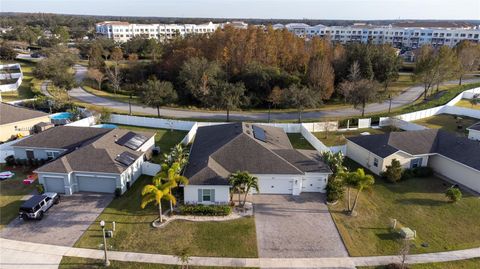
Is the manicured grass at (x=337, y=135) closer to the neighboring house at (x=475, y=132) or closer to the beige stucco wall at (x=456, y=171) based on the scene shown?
the neighboring house at (x=475, y=132)

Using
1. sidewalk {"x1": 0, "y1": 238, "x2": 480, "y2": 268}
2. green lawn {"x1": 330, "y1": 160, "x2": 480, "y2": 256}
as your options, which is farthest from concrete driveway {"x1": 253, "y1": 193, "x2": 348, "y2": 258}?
green lawn {"x1": 330, "y1": 160, "x2": 480, "y2": 256}

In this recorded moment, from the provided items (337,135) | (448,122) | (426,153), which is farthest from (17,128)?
(448,122)

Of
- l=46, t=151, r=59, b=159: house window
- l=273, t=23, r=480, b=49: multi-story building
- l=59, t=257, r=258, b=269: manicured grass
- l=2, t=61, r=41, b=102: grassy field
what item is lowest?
l=59, t=257, r=258, b=269: manicured grass

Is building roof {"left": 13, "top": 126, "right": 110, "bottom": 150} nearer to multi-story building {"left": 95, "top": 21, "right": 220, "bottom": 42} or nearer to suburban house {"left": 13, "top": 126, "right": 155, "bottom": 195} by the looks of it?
suburban house {"left": 13, "top": 126, "right": 155, "bottom": 195}

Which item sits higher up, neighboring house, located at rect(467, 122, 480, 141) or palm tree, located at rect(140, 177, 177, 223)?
palm tree, located at rect(140, 177, 177, 223)

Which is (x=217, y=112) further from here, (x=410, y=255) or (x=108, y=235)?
(x=410, y=255)

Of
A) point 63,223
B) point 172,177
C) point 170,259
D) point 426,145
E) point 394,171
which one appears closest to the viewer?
point 170,259

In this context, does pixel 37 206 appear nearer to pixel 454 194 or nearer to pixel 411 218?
pixel 411 218
